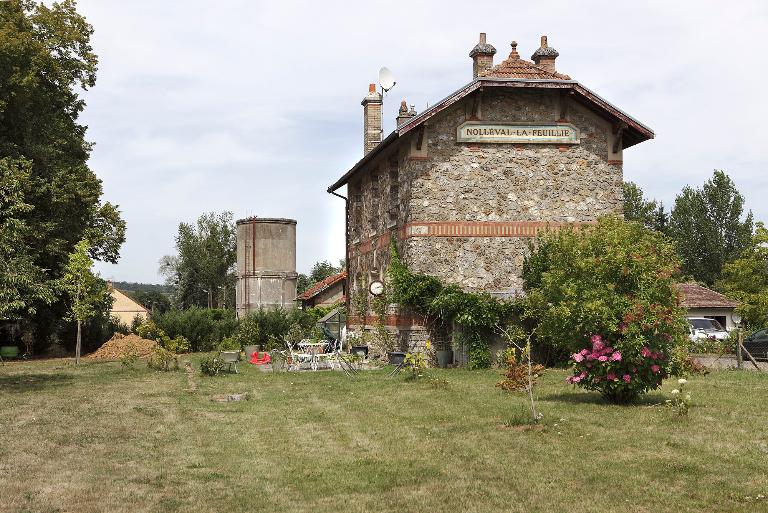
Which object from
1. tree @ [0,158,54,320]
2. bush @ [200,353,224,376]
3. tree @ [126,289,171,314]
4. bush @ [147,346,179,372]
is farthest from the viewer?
tree @ [126,289,171,314]

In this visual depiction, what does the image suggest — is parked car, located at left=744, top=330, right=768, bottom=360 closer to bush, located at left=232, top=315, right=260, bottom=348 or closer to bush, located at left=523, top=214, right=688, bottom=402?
bush, located at left=523, top=214, right=688, bottom=402

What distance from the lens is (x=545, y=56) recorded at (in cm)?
2595

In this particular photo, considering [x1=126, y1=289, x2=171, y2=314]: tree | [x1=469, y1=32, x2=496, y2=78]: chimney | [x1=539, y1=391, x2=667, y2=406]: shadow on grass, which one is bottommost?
[x1=539, y1=391, x2=667, y2=406]: shadow on grass

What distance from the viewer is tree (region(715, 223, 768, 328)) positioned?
42812mm

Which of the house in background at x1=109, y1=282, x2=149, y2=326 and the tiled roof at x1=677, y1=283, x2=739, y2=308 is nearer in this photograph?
the tiled roof at x1=677, y1=283, x2=739, y2=308

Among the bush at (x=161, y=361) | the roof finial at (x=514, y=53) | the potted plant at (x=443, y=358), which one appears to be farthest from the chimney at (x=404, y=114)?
the bush at (x=161, y=361)

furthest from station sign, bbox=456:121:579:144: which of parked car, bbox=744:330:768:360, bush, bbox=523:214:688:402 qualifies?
parked car, bbox=744:330:768:360

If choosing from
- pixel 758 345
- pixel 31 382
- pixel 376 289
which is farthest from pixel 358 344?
pixel 758 345

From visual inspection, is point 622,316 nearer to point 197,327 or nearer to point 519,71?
point 519,71

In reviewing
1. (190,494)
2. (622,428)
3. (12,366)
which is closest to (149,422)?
(190,494)

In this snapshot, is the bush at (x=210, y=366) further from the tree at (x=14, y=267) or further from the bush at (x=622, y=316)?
the bush at (x=622, y=316)

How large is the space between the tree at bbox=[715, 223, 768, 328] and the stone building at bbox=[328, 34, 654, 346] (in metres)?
21.5

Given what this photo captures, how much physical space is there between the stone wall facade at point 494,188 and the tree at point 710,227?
44712 millimetres

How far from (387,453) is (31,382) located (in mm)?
15321
